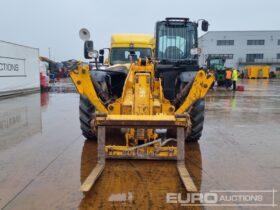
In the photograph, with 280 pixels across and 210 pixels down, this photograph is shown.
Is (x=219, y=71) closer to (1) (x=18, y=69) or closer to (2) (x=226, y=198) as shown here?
(1) (x=18, y=69)

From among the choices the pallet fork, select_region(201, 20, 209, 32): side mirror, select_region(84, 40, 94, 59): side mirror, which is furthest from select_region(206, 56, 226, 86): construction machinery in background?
the pallet fork

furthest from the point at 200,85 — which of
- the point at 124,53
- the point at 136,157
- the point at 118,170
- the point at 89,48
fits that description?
the point at 124,53

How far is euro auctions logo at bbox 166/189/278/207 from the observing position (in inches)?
137

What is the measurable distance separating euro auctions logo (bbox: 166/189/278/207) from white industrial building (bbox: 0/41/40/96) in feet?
43.9

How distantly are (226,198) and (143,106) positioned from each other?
2019 millimetres

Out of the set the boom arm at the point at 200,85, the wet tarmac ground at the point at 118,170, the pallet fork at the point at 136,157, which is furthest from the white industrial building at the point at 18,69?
the boom arm at the point at 200,85

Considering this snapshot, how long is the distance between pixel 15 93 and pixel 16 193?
13479 mm

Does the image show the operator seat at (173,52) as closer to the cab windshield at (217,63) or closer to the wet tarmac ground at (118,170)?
the wet tarmac ground at (118,170)

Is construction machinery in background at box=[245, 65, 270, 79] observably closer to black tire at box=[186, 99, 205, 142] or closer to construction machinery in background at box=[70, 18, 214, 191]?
construction machinery in background at box=[70, 18, 214, 191]

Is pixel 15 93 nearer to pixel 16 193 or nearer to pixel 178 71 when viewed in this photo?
pixel 178 71

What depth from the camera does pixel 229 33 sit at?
59.4 m

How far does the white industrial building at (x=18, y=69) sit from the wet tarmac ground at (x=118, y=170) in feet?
27.8

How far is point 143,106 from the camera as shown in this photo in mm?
4930

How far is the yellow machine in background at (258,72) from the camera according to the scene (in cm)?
4597
